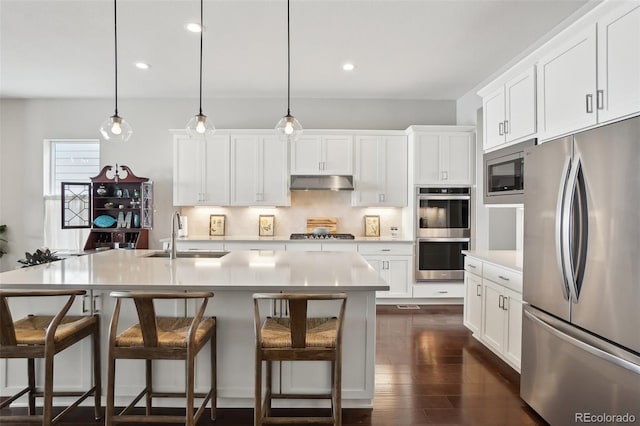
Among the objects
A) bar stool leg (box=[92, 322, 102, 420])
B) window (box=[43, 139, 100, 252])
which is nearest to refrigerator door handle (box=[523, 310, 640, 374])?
bar stool leg (box=[92, 322, 102, 420])

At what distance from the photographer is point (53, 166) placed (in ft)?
18.5

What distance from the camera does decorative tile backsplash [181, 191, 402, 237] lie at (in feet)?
18.2

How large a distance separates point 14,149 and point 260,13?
4.88 meters

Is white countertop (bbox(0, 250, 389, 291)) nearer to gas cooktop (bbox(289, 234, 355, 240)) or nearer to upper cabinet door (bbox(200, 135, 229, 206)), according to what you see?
gas cooktop (bbox(289, 234, 355, 240))

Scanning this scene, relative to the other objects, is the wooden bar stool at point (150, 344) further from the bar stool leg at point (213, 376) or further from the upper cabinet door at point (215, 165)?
the upper cabinet door at point (215, 165)

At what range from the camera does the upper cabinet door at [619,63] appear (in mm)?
1762

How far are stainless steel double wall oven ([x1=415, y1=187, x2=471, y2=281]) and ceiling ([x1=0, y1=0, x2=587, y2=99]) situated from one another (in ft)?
5.14

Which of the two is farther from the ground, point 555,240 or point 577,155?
point 577,155

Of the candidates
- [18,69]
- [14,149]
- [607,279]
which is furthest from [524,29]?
[14,149]

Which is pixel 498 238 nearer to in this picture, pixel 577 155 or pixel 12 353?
pixel 577 155

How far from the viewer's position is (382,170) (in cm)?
523

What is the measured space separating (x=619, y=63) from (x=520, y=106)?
97cm

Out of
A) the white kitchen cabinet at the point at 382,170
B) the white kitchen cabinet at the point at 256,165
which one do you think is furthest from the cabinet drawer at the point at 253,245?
the white kitchen cabinet at the point at 382,170

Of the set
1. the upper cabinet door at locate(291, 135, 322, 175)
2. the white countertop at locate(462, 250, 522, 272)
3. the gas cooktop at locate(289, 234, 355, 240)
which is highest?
the upper cabinet door at locate(291, 135, 322, 175)
